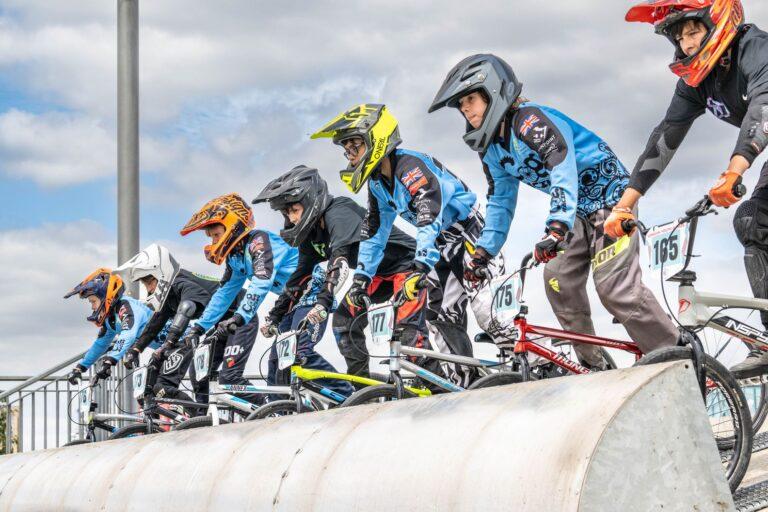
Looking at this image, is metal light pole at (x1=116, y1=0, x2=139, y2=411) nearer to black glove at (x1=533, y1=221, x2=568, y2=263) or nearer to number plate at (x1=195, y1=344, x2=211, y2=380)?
number plate at (x1=195, y1=344, x2=211, y2=380)

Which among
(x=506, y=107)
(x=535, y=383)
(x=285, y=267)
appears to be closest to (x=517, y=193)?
(x=506, y=107)

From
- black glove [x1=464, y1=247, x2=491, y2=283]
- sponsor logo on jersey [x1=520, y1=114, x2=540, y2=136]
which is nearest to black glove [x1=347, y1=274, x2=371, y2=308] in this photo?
black glove [x1=464, y1=247, x2=491, y2=283]

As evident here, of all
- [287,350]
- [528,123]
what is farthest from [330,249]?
[528,123]

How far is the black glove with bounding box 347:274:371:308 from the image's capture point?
27.3ft

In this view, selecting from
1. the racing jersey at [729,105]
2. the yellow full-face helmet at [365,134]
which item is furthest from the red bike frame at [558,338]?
the yellow full-face helmet at [365,134]

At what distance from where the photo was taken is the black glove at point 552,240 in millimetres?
6168

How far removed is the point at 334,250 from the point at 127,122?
716 cm

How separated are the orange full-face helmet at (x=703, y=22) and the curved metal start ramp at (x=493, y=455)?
221cm

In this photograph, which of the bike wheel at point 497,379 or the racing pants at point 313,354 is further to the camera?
the racing pants at point 313,354

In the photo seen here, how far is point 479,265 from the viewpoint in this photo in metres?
7.00

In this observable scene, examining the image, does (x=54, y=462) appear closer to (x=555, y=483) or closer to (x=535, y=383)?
(x=535, y=383)

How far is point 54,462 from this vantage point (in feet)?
30.0

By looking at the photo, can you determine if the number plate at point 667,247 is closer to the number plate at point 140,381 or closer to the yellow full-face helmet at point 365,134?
the yellow full-face helmet at point 365,134

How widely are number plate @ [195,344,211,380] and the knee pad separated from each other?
5546mm
